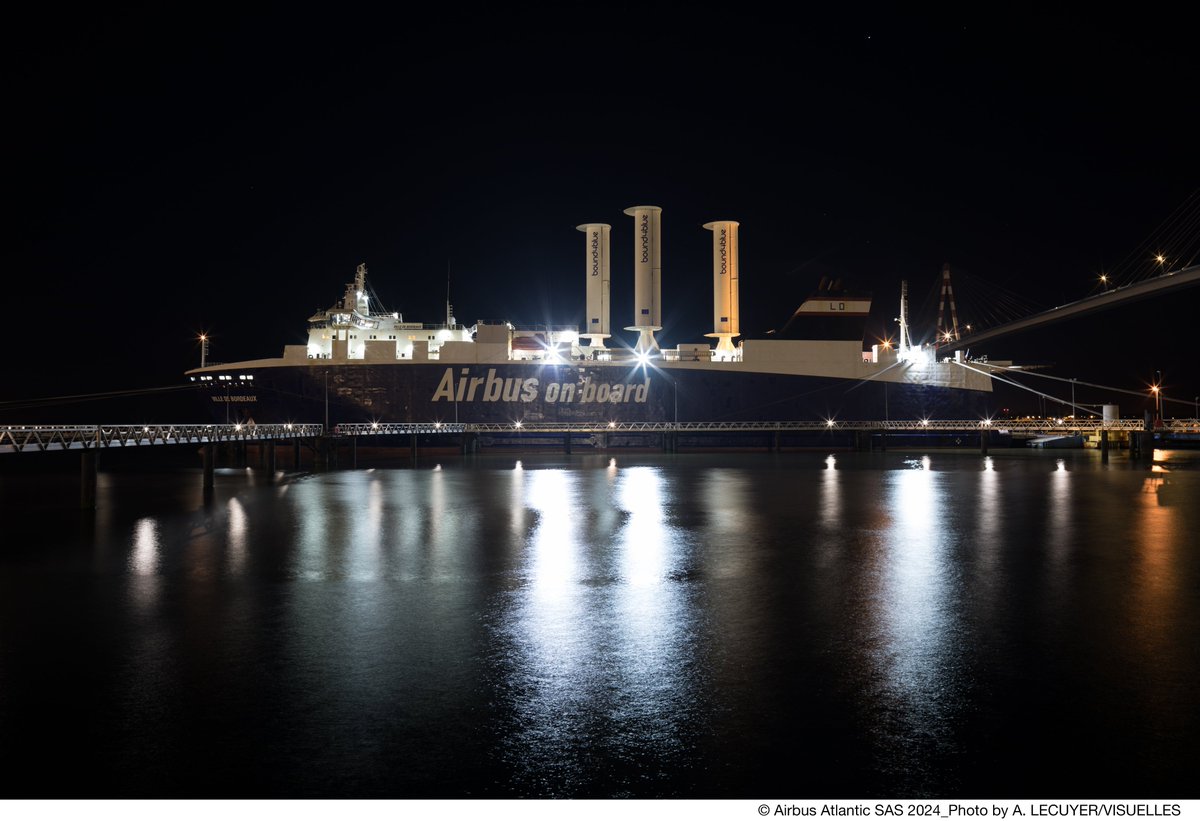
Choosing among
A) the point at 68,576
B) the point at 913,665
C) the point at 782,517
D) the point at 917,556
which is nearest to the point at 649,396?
the point at 782,517

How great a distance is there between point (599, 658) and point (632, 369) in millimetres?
48008

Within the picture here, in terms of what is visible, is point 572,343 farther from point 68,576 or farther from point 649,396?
point 68,576

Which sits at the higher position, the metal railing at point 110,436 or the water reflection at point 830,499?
the metal railing at point 110,436

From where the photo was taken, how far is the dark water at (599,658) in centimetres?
618

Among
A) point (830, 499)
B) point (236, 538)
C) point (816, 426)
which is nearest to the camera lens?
point (236, 538)

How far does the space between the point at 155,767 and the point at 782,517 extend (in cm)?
1777

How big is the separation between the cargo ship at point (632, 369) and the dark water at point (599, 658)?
109ft

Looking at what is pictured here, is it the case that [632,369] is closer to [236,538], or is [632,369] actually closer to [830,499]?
[830,499]

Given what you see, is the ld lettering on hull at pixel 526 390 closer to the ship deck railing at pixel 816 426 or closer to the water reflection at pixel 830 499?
the ship deck railing at pixel 816 426

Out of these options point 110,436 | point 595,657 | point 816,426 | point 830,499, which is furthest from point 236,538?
point 816,426

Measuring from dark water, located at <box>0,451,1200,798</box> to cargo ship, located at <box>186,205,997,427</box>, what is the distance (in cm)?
3326

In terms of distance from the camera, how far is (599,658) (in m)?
9.06

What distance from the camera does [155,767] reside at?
620 cm

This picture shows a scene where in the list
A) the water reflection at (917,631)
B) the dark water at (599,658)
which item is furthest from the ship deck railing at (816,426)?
the water reflection at (917,631)
